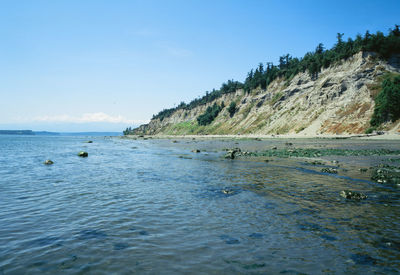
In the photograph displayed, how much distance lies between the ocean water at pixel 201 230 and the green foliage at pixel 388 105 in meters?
56.7

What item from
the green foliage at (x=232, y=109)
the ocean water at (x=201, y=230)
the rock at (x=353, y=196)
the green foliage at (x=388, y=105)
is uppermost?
the green foliage at (x=232, y=109)

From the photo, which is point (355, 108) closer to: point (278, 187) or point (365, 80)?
point (365, 80)

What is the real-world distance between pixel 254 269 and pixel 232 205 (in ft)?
17.4

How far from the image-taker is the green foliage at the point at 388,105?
2264 inches

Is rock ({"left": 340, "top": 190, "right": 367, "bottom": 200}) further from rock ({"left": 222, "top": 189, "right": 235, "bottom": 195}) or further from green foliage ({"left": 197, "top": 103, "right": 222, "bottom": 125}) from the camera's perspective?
green foliage ({"left": 197, "top": 103, "right": 222, "bottom": 125})

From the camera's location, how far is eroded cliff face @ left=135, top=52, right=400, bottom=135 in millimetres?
69188

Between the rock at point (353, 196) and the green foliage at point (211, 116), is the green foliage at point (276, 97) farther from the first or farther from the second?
the rock at point (353, 196)

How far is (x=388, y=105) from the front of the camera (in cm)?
5794

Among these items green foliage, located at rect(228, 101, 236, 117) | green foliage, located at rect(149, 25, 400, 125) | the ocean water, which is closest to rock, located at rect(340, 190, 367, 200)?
the ocean water

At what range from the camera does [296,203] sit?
36.3ft


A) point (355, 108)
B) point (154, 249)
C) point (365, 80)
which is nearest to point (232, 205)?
point (154, 249)

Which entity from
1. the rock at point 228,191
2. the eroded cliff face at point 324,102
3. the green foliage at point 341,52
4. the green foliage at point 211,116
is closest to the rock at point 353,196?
the rock at point 228,191

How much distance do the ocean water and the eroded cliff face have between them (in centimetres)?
6213

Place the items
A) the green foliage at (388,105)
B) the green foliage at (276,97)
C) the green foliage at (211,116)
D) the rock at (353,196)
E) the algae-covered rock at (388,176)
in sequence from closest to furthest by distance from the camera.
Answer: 1. the rock at (353,196)
2. the algae-covered rock at (388,176)
3. the green foliage at (388,105)
4. the green foliage at (276,97)
5. the green foliage at (211,116)
